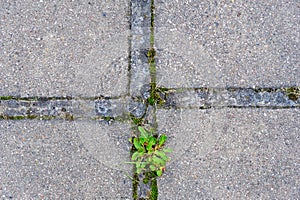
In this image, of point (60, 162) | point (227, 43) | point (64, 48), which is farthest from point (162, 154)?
point (64, 48)

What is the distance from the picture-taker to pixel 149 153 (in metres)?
2.31

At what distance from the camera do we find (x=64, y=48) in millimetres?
2396

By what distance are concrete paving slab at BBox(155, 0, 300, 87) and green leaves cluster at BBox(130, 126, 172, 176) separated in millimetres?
370

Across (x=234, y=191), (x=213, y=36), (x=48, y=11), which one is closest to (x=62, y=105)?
(x=48, y=11)

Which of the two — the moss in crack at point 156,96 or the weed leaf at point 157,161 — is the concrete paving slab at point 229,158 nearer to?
the weed leaf at point 157,161

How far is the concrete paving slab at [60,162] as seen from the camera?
7.72ft

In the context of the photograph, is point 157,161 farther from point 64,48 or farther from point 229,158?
point 64,48

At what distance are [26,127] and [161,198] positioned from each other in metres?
1.01

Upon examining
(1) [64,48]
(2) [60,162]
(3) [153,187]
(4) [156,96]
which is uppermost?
(1) [64,48]

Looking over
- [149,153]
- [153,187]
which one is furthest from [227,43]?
[153,187]

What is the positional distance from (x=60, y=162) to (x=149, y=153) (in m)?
0.60

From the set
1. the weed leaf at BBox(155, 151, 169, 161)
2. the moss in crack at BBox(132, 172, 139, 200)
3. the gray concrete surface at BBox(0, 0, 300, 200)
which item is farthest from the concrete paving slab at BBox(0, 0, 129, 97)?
the moss in crack at BBox(132, 172, 139, 200)

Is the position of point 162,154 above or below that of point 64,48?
below

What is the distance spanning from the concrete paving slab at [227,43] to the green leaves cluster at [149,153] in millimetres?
370
